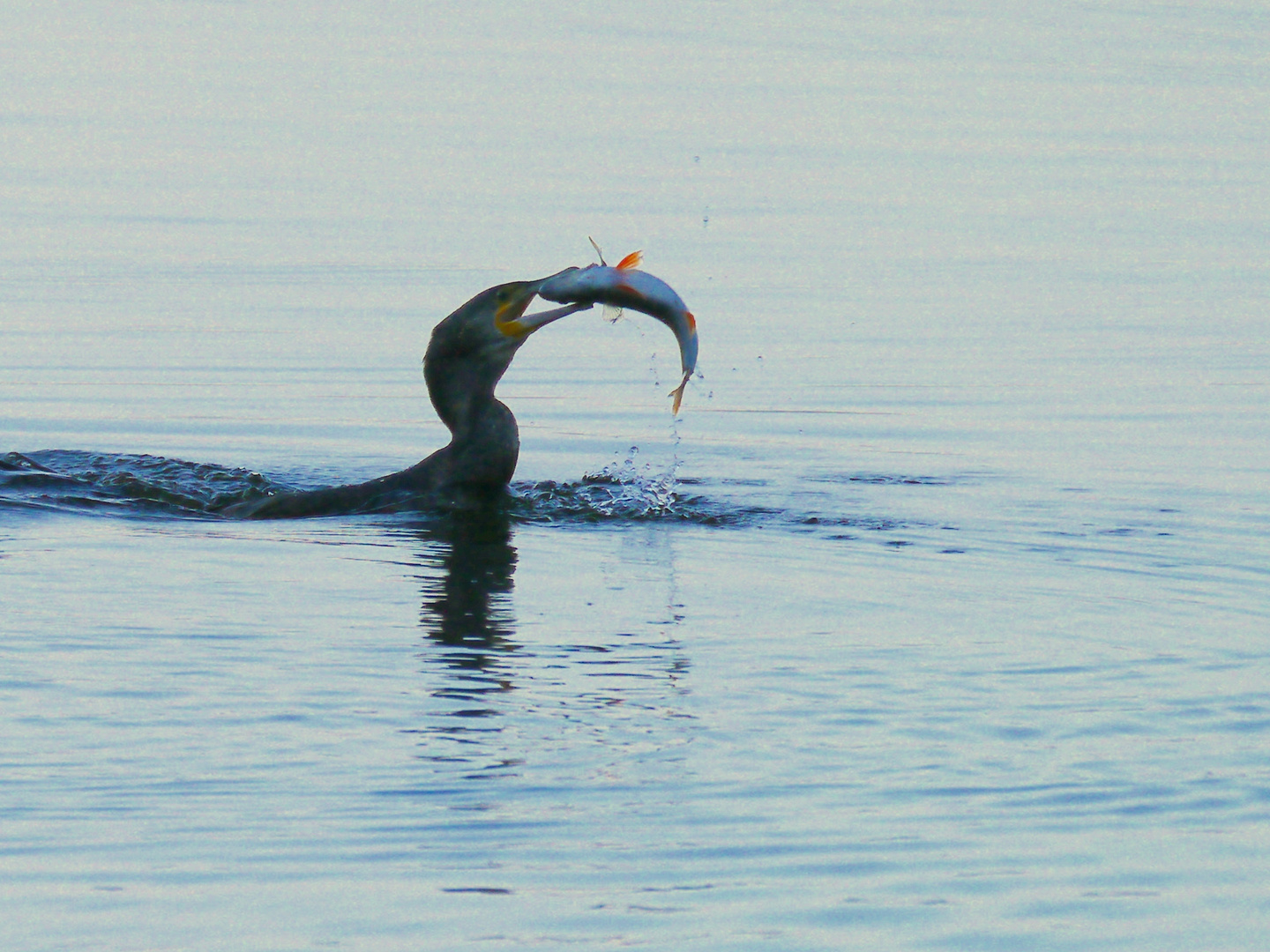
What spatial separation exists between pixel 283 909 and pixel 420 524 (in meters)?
5.49

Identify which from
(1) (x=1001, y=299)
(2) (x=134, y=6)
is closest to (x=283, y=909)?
(1) (x=1001, y=299)

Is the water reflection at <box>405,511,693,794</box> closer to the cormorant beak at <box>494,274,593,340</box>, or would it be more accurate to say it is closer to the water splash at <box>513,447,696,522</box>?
the water splash at <box>513,447,696,522</box>

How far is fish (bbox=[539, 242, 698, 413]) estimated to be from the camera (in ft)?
31.6

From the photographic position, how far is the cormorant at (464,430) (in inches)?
420

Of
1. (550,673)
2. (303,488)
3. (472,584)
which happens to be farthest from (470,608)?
(303,488)

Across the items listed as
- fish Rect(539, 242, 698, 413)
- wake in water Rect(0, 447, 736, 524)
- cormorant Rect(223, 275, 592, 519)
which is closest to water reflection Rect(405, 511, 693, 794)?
fish Rect(539, 242, 698, 413)

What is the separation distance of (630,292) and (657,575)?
1.40m

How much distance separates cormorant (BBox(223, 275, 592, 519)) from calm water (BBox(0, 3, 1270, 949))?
0.28 m

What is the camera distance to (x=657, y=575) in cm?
893

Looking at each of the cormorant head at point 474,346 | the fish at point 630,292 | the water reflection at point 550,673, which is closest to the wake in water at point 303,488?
the cormorant head at point 474,346

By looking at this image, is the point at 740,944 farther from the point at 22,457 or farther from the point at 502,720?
the point at 22,457

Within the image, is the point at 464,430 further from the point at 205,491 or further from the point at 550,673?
the point at 550,673

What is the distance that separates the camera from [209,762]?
5906 mm

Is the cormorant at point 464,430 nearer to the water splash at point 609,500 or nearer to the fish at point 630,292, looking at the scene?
the water splash at point 609,500
